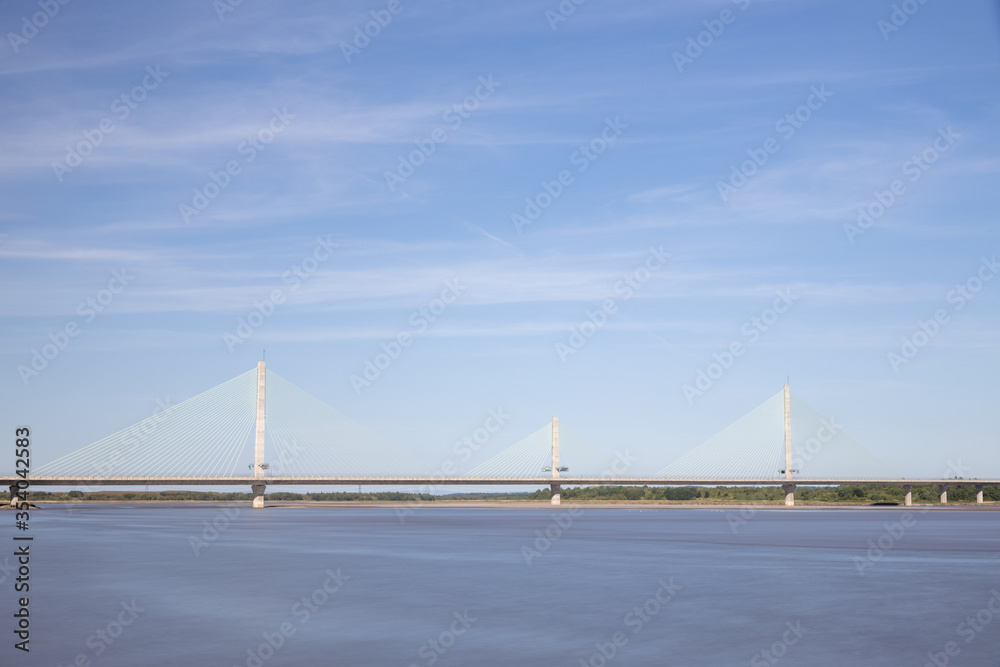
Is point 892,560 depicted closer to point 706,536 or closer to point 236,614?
point 706,536

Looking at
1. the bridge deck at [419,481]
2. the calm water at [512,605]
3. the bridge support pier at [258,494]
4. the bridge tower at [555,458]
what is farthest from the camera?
the bridge tower at [555,458]

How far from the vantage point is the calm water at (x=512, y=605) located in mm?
21969

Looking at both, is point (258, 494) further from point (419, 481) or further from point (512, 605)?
point (512, 605)

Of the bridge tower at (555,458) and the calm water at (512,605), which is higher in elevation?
the bridge tower at (555,458)

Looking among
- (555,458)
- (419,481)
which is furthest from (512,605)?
(555,458)

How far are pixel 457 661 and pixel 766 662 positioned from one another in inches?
257

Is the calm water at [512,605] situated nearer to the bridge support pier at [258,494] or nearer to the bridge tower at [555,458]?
the bridge support pier at [258,494]

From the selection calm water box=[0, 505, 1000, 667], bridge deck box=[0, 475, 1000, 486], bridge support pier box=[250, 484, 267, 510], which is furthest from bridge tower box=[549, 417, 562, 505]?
calm water box=[0, 505, 1000, 667]

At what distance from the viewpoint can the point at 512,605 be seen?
29812mm

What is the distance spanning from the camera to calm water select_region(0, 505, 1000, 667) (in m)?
22.0

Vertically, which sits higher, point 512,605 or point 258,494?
point 258,494

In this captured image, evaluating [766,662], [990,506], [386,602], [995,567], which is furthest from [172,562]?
[990,506]

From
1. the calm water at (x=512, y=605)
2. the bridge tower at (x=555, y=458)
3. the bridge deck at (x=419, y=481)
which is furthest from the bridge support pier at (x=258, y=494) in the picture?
the calm water at (x=512, y=605)

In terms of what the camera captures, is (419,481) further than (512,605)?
Yes
